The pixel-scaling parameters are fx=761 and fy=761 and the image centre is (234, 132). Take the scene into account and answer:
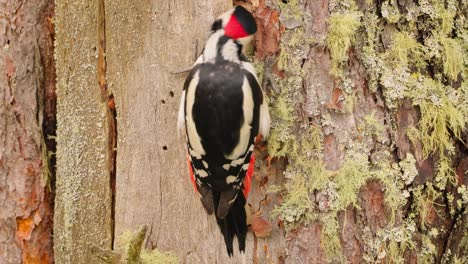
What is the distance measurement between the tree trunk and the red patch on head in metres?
0.13

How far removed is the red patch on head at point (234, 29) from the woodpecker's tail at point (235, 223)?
55 cm

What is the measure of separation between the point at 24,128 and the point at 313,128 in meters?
1.32

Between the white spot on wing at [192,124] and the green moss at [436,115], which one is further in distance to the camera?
the green moss at [436,115]

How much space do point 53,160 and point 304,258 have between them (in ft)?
4.07

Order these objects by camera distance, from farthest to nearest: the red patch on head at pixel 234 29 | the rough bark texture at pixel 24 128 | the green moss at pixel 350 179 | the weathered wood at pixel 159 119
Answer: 1. the rough bark texture at pixel 24 128
2. the weathered wood at pixel 159 119
3. the green moss at pixel 350 179
4. the red patch on head at pixel 234 29

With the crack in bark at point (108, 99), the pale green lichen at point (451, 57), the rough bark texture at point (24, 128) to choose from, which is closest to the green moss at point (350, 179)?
the pale green lichen at point (451, 57)

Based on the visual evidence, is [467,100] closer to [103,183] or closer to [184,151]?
[184,151]

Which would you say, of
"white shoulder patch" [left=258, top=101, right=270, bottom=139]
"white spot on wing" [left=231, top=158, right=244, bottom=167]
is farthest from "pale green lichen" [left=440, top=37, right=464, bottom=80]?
"white spot on wing" [left=231, top=158, right=244, bottom=167]

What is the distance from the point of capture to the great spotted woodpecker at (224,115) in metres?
2.54

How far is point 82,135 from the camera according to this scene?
2963mm

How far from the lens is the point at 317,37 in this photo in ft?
8.71

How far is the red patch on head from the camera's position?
8.32 ft

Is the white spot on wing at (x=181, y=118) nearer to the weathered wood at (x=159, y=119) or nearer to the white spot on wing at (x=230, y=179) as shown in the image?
the weathered wood at (x=159, y=119)

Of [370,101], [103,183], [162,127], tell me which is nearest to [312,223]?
[370,101]
